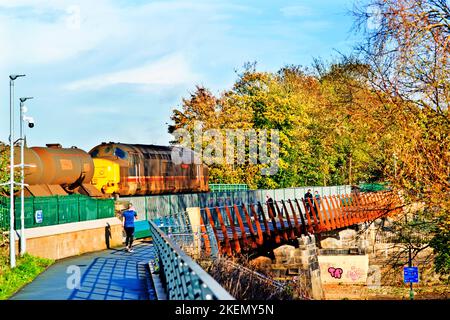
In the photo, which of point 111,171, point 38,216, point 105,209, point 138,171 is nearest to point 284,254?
point 105,209

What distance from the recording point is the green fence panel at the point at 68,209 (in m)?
29.7

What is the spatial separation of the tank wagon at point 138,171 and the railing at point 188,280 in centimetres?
3145

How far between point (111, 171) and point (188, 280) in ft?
116

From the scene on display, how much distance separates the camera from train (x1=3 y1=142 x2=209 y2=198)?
36.6m

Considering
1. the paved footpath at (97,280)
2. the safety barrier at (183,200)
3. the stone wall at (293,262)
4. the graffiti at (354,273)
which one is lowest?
the graffiti at (354,273)

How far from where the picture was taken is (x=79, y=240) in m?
29.4

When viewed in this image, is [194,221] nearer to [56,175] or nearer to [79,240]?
[79,240]

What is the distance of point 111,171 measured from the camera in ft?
148

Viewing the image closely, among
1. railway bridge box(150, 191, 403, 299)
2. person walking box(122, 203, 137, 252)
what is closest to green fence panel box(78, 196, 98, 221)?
person walking box(122, 203, 137, 252)

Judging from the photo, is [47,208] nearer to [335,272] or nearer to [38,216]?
[38,216]

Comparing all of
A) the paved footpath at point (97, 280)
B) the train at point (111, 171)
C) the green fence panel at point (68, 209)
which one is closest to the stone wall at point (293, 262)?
the train at point (111, 171)

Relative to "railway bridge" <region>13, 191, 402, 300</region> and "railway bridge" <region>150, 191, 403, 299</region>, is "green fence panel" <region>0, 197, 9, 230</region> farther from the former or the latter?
"railway bridge" <region>150, 191, 403, 299</region>

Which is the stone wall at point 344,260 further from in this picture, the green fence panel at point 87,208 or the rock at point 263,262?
the green fence panel at point 87,208
